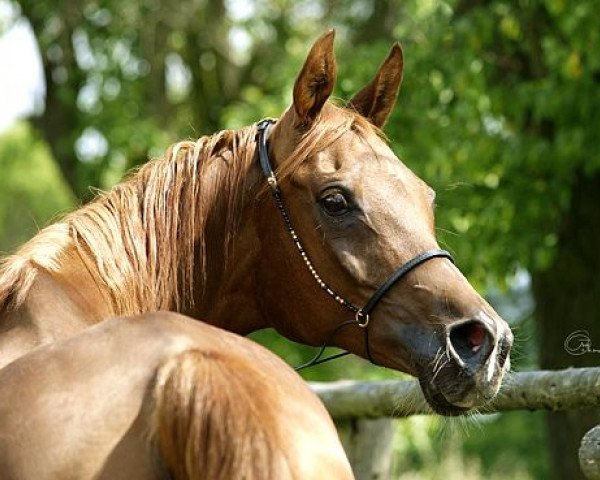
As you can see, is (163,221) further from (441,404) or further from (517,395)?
(517,395)

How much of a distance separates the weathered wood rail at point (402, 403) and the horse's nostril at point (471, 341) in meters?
0.39

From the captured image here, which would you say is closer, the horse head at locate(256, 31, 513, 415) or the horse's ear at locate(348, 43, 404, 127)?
the horse head at locate(256, 31, 513, 415)

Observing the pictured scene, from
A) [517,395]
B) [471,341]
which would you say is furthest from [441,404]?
[517,395]

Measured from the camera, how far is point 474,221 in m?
8.65

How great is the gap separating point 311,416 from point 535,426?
20838 mm

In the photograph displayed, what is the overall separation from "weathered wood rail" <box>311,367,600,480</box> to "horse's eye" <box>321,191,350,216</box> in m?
0.74

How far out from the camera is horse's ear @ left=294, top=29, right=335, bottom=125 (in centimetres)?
371

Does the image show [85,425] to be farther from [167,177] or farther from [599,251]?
[599,251]

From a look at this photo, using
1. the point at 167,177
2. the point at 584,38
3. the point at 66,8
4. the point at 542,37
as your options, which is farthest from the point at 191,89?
the point at 167,177

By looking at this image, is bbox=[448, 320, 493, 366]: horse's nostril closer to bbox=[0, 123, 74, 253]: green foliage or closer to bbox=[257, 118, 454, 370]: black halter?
bbox=[257, 118, 454, 370]: black halter

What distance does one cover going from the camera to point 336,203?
140 inches

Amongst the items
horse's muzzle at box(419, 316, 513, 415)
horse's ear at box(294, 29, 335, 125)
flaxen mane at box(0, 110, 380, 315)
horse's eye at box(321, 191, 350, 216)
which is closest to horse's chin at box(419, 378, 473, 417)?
horse's muzzle at box(419, 316, 513, 415)

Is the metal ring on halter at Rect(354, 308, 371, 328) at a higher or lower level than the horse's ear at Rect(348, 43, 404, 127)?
lower

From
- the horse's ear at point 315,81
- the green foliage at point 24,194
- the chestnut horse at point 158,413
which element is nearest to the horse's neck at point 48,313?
the chestnut horse at point 158,413
